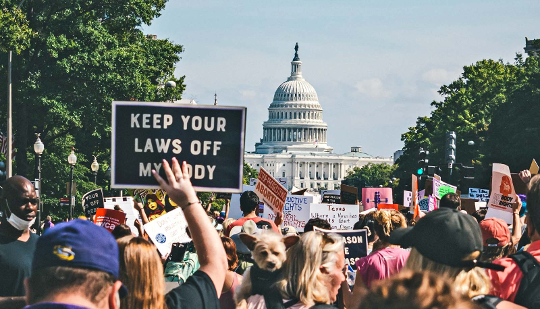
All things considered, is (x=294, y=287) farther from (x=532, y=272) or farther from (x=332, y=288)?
(x=532, y=272)

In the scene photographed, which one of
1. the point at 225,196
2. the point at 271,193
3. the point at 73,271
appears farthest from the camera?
the point at 225,196

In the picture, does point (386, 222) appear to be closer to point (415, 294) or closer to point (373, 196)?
point (415, 294)

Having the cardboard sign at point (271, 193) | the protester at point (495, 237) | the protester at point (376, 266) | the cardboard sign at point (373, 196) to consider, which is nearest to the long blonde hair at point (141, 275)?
the protester at point (376, 266)

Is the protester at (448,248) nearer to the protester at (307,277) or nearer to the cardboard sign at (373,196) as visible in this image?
the protester at (307,277)

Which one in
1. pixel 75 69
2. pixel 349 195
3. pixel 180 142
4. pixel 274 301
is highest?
pixel 75 69

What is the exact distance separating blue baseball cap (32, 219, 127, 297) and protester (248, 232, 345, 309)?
1.67 metres

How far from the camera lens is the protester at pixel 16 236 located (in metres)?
5.13

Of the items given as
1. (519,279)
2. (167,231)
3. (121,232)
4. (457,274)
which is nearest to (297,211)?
(167,231)

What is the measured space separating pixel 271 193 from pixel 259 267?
6.75m

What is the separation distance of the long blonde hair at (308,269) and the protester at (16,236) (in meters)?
1.38

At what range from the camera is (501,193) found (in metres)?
9.41

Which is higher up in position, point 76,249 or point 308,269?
point 76,249

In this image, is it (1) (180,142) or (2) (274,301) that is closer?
(2) (274,301)

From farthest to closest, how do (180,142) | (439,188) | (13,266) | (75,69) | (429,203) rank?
(75,69) < (439,188) < (429,203) < (13,266) < (180,142)
